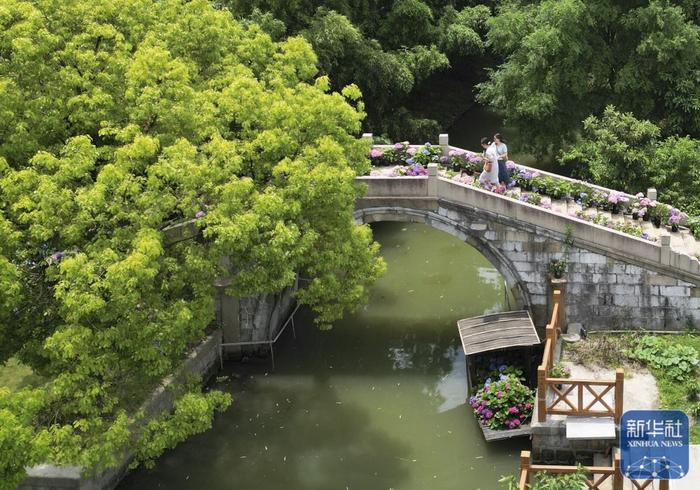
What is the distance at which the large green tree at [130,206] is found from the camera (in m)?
17.0

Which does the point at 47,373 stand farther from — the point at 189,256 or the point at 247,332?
the point at 247,332

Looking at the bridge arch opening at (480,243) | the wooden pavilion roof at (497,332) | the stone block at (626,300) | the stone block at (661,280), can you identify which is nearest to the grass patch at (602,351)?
the stone block at (626,300)

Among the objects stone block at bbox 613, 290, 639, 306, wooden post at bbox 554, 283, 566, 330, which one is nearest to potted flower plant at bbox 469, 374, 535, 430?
wooden post at bbox 554, 283, 566, 330

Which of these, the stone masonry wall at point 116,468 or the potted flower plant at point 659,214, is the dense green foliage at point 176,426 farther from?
the potted flower plant at point 659,214

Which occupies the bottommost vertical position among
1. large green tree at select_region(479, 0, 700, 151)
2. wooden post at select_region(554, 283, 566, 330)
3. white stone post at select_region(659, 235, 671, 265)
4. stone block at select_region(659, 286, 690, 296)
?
wooden post at select_region(554, 283, 566, 330)

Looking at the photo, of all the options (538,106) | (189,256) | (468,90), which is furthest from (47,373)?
(468,90)

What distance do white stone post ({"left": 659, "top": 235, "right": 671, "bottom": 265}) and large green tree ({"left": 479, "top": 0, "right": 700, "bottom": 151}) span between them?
26.1ft

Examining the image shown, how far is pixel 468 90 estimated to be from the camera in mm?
46938

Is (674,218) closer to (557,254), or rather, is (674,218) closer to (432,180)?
(557,254)

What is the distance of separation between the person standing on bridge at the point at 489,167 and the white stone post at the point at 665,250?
415 centimetres

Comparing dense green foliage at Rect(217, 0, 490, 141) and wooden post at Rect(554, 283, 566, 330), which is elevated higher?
dense green foliage at Rect(217, 0, 490, 141)

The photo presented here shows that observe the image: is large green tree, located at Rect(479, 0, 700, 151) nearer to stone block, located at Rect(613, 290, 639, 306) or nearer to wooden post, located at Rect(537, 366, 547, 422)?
stone block, located at Rect(613, 290, 639, 306)

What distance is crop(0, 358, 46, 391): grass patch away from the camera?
23469mm

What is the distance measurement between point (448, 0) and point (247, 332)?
18113 mm
